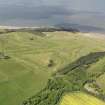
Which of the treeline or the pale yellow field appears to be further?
the treeline

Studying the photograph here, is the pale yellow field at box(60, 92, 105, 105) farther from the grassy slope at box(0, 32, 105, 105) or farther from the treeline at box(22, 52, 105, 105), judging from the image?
the grassy slope at box(0, 32, 105, 105)

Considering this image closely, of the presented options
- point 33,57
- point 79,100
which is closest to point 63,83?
point 79,100

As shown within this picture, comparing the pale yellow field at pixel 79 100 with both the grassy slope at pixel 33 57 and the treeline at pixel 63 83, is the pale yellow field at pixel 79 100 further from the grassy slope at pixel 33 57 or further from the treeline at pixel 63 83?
the grassy slope at pixel 33 57

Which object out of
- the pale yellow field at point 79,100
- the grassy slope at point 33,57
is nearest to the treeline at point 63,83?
the pale yellow field at point 79,100

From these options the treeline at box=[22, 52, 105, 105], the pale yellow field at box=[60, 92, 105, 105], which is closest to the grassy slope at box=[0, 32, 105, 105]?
the treeline at box=[22, 52, 105, 105]

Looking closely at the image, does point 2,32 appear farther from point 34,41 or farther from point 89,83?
point 89,83

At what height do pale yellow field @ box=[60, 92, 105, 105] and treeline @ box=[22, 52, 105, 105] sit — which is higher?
pale yellow field @ box=[60, 92, 105, 105]

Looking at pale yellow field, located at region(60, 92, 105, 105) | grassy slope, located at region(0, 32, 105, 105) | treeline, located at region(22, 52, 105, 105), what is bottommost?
grassy slope, located at region(0, 32, 105, 105)
